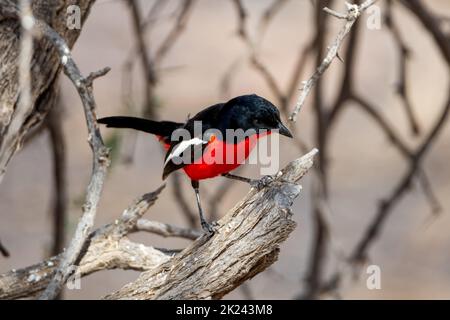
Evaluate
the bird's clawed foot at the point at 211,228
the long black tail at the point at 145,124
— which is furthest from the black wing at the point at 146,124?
the bird's clawed foot at the point at 211,228

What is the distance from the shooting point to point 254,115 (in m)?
2.55

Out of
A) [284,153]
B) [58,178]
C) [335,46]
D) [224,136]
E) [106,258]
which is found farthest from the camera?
[284,153]

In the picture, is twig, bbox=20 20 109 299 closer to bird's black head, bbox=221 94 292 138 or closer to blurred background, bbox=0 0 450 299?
bird's black head, bbox=221 94 292 138

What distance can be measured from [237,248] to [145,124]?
57 centimetres

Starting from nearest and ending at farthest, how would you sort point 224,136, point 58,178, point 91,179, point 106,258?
point 224,136, point 91,179, point 106,258, point 58,178

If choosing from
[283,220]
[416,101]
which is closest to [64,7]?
[283,220]

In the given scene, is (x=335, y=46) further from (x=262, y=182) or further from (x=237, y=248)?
(x=237, y=248)

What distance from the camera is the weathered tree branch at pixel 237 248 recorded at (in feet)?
8.17

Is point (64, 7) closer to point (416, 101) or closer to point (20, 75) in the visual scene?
point (20, 75)

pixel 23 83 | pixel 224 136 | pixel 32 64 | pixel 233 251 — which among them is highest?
pixel 32 64

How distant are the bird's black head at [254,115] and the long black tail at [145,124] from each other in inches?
14.4

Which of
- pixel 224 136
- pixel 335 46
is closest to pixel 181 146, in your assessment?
pixel 224 136

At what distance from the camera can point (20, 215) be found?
647cm

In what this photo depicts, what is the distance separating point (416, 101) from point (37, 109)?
4.56 metres
